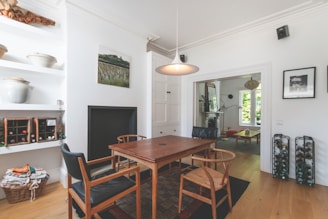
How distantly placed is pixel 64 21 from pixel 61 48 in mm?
425

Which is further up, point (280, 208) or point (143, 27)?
point (143, 27)

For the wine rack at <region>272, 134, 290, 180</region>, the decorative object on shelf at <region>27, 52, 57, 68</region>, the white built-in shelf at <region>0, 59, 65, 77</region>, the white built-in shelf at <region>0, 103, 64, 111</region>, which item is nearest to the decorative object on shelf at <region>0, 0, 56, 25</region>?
the decorative object on shelf at <region>27, 52, 57, 68</region>

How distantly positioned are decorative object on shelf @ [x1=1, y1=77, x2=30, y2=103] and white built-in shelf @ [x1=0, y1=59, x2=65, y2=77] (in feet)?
0.51

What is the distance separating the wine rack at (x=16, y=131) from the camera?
6.51 ft

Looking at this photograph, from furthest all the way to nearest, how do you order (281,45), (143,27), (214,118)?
1. (214,118)
2. (143,27)
3. (281,45)

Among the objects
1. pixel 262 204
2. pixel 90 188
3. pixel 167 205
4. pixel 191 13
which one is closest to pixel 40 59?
pixel 90 188

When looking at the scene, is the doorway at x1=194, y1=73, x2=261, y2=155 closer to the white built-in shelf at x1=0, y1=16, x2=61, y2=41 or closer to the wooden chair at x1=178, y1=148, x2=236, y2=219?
the wooden chair at x1=178, y1=148, x2=236, y2=219

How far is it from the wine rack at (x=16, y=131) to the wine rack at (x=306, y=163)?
416cm

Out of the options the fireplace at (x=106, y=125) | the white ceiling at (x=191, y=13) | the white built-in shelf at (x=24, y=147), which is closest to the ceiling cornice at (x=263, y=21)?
the white ceiling at (x=191, y=13)

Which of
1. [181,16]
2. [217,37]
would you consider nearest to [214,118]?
[217,37]

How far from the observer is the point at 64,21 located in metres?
2.49

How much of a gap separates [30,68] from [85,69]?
73 cm

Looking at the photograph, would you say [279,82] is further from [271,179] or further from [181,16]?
[181,16]

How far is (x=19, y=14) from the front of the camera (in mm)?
2113
